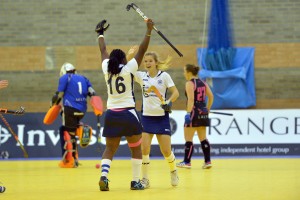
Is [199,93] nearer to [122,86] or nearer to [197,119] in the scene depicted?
[197,119]

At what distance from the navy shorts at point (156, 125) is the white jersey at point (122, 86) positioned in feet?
3.78

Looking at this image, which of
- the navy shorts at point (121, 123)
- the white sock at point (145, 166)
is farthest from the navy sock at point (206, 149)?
the navy shorts at point (121, 123)

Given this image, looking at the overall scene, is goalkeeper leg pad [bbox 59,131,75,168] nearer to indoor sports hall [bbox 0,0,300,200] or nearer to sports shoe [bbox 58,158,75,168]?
sports shoe [bbox 58,158,75,168]

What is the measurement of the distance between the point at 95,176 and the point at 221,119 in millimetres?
7004

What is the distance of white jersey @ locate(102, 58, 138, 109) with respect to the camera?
870 centimetres

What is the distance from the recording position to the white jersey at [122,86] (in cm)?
870

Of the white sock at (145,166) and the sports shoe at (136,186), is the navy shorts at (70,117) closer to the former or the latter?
the white sock at (145,166)

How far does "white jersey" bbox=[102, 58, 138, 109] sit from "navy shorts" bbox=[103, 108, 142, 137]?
0.10 meters

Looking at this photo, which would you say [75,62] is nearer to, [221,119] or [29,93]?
[29,93]

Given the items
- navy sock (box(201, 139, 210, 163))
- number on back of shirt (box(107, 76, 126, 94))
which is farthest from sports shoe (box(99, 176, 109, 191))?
navy sock (box(201, 139, 210, 163))

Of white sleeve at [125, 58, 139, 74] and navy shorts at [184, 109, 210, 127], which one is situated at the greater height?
white sleeve at [125, 58, 139, 74]

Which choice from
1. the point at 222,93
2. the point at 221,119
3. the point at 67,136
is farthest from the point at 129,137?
the point at 222,93

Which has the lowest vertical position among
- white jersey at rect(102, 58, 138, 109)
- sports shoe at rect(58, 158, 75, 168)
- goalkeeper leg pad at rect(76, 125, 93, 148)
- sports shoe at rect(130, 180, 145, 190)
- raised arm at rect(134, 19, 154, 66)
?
sports shoe at rect(130, 180, 145, 190)

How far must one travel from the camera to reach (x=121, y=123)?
8680 millimetres
